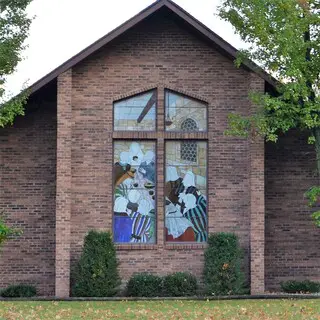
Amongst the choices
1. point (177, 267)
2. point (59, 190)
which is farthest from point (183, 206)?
point (59, 190)

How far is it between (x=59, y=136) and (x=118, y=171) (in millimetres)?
1765

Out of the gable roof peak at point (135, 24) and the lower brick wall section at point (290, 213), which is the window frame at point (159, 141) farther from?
the lower brick wall section at point (290, 213)

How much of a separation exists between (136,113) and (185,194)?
2.34 metres

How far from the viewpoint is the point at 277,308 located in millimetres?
18781

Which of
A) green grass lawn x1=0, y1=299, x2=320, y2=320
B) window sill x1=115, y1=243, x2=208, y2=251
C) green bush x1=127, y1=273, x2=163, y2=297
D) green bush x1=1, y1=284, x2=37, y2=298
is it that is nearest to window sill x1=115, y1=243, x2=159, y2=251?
window sill x1=115, y1=243, x2=208, y2=251

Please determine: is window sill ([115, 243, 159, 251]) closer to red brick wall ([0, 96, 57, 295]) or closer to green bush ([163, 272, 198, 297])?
green bush ([163, 272, 198, 297])

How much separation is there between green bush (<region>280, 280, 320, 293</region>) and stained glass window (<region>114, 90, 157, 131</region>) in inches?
206

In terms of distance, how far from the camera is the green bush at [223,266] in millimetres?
21844

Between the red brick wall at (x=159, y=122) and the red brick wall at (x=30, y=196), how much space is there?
133cm

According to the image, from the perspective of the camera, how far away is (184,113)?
23.1 metres

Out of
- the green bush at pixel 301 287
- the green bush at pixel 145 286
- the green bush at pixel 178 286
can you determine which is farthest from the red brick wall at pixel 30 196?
the green bush at pixel 301 287

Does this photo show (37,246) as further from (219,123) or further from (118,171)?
(219,123)

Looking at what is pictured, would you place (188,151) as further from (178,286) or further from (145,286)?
(145,286)

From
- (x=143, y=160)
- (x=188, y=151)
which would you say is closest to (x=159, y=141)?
(x=143, y=160)
